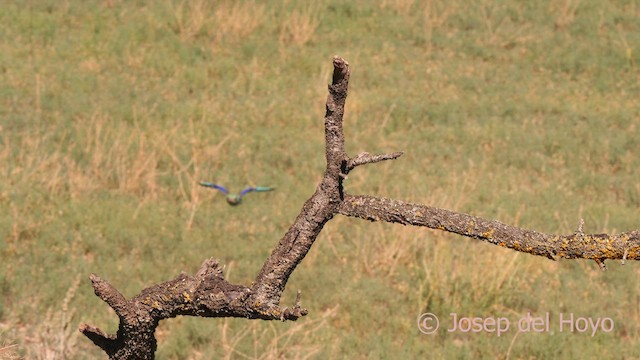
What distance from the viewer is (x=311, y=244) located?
9.95ft

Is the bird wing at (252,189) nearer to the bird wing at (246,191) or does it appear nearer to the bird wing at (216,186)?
the bird wing at (246,191)

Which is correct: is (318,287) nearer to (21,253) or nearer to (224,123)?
(21,253)

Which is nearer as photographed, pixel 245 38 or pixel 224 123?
pixel 224 123

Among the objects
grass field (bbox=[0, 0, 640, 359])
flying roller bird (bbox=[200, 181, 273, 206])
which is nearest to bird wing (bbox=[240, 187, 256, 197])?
flying roller bird (bbox=[200, 181, 273, 206])

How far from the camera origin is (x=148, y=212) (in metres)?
9.77

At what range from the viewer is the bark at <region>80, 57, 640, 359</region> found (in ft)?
9.39

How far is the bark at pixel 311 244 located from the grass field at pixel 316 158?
2.18 meters

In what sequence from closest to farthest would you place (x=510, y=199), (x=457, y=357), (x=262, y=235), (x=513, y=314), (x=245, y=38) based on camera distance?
(x=457, y=357) → (x=513, y=314) → (x=262, y=235) → (x=510, y=199) → (x=245, y=38)

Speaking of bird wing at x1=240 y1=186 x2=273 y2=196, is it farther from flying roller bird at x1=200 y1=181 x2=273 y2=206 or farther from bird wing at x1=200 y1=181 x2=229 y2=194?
bird wing at x1=200 y1=181 x2=229 y2=194

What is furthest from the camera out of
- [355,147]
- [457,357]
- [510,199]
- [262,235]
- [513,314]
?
[355,147]

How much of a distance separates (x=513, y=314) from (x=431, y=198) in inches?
82.2

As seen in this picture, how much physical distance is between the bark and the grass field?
7.15 ft

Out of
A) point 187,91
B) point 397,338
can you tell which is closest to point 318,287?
point 397,338

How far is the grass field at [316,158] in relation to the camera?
26.6 feet
